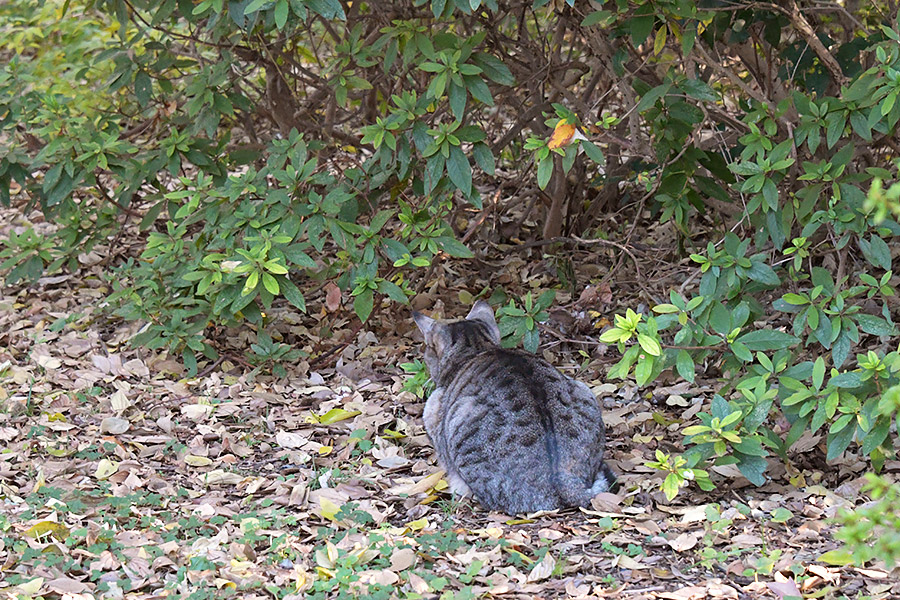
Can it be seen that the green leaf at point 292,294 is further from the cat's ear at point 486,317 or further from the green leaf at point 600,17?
the green leaf at point 600,17

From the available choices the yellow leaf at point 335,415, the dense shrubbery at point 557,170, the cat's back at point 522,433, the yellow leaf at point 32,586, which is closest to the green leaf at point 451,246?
the dense shrubbery at point 557,170

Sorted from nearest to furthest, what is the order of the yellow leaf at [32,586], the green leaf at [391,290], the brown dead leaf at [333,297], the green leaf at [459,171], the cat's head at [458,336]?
1. the yellow leaf at [32,586]
2. the green leaf at [459,171]
3. the cat's head at [458,336]
4. the green leaf at [391,290]
5. the brown dead leaf at [333,297]

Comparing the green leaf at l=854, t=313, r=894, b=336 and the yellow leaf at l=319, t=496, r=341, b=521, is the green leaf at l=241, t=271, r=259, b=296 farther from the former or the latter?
the green leaf at l=854, t=313, r=894, b=336

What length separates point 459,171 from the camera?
4.46 metres

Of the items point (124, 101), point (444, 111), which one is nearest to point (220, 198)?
point (444, 111)

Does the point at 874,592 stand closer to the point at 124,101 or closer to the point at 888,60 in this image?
the point at 888,60

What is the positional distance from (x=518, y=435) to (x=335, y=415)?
128 centimetres

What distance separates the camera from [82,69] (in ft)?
19.2

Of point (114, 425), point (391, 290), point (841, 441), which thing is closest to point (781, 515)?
point (841, 441)

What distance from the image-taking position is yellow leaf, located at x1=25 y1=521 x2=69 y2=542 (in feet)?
11.9

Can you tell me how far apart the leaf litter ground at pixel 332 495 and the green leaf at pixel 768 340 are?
62 centimetres

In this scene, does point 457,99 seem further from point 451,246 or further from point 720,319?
point 720,319

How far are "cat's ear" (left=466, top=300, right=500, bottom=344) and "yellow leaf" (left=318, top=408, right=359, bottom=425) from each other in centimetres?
76

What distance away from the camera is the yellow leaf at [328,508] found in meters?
3.88
